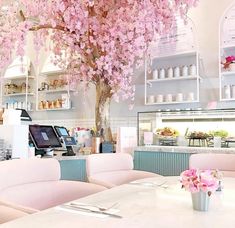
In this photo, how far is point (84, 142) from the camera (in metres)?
3.92

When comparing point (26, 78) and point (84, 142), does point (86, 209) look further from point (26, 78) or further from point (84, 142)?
point (26, 78)

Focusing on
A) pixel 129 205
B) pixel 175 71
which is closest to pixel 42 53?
pixel 175 71

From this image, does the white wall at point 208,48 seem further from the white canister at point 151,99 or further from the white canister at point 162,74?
the white canister at point 162,74

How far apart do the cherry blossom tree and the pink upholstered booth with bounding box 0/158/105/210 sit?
2.00 metres

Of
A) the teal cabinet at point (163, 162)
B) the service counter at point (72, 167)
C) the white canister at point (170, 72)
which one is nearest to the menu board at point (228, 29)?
the white canister at point (170, 72)

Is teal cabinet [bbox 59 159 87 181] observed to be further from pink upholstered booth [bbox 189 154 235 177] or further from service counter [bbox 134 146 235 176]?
pink upholstered booth [bbox 189 154 235 177]

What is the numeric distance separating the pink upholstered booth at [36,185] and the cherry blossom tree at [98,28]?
2.00m

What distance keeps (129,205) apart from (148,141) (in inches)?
115

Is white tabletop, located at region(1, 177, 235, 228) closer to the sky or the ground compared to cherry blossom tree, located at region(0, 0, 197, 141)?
closer to the ground

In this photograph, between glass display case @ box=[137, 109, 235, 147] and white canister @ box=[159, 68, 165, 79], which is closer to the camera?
glass display case @ box=[137, 109, 235, 147]

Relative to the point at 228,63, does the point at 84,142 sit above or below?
below

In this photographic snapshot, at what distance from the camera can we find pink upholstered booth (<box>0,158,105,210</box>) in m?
1.62

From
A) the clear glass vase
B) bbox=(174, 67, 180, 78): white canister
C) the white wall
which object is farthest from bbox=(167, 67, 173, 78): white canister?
the clear glass vase

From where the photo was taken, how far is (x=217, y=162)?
2457 millimetres
